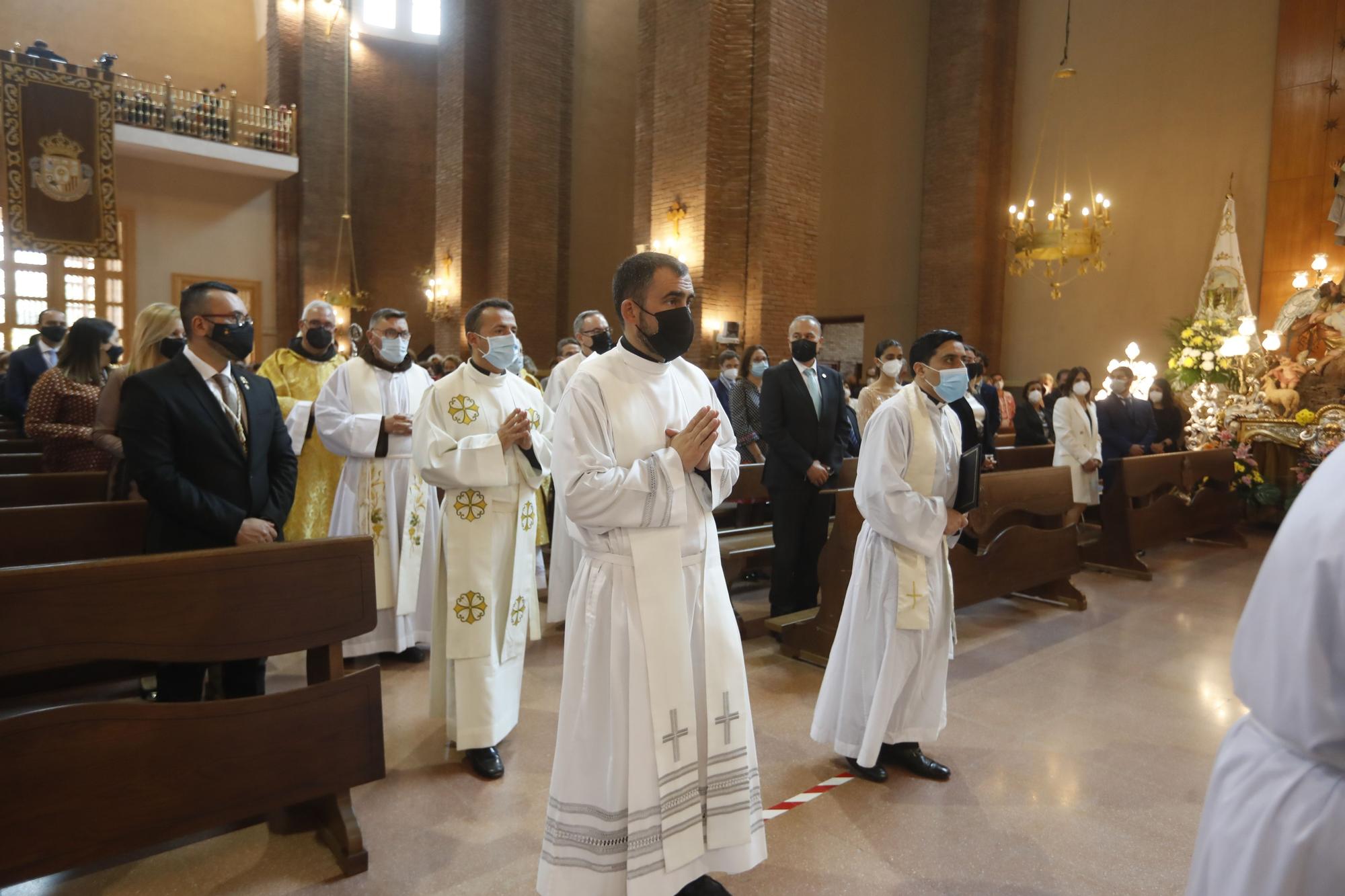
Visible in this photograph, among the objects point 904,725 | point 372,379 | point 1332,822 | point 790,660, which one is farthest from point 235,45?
point 1332,822

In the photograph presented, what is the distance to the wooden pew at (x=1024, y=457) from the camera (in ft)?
26.4

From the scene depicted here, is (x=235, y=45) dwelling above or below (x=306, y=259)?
above

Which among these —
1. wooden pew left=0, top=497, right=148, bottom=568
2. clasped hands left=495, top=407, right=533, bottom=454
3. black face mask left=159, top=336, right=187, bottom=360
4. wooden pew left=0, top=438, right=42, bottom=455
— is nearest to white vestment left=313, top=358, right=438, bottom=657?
black face mask left=159, top=336, right=187, bottom=360

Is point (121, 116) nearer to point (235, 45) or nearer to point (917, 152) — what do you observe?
point (235, 45)

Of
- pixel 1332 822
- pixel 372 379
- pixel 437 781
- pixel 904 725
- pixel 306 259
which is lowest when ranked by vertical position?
pixel 437 781

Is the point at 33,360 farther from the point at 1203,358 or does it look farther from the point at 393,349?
the point at 1203,358

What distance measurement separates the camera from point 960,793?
334 centimetres

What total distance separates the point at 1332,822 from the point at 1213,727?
3.43 m

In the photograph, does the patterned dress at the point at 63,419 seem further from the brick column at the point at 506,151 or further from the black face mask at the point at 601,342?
the brick column at the point at 506,151

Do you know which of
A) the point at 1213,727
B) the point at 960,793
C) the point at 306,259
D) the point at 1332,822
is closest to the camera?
the point at 1332,822

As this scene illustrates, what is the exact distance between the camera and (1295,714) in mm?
1187

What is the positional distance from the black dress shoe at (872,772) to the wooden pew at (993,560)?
1.05 metres

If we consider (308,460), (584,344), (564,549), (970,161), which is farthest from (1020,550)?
(970,161)

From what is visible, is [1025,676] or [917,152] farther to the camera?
[917,152]
